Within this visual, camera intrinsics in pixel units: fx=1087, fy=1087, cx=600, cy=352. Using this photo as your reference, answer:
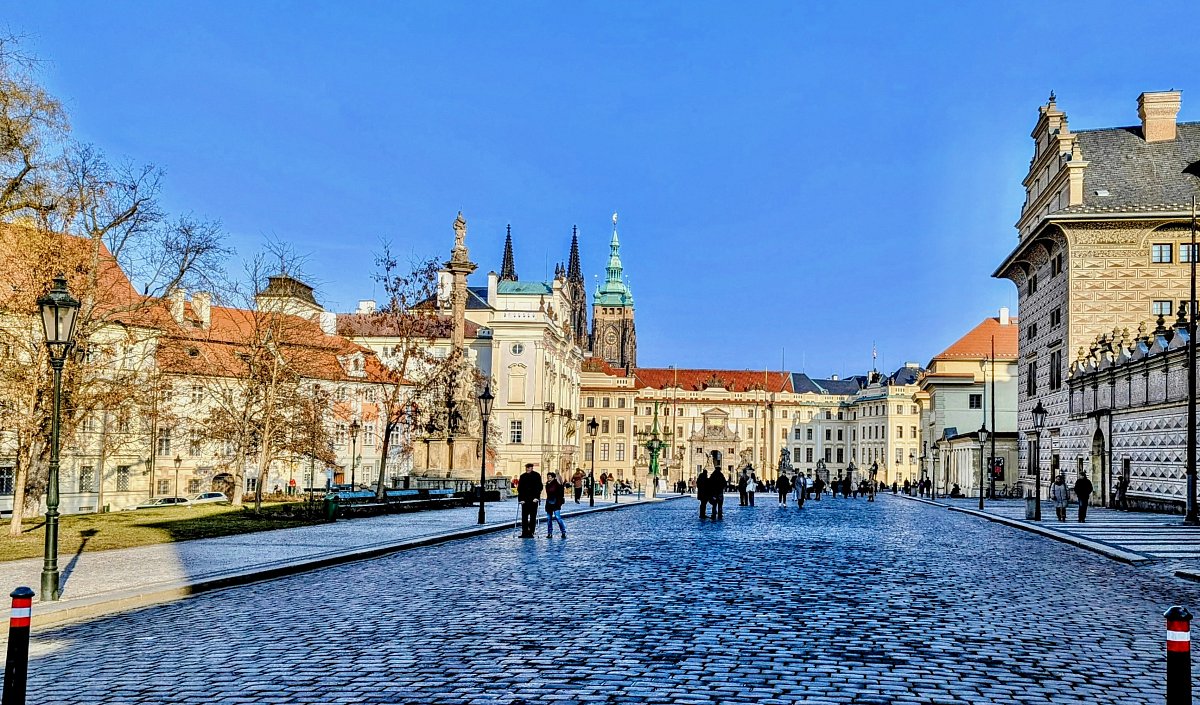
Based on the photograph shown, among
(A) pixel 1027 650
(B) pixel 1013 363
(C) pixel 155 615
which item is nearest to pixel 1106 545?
(A) pixel 1027 650

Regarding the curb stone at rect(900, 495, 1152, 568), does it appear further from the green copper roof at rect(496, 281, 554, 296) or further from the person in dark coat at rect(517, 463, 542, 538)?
the green copper roof at rect(496, 281, 554, 296)

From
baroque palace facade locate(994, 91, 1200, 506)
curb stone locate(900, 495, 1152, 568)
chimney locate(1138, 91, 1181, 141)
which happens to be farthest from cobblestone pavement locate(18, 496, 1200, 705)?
chimney locate(1138, 91, 1181, 141)

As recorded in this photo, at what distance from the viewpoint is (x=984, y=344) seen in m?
92.4

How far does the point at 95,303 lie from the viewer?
1091 inches

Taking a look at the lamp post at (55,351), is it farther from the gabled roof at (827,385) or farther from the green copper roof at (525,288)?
the gabled roof at (827,385)

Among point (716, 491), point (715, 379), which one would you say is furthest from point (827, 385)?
point (716, 491)

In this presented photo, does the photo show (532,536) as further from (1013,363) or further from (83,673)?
(1013,363)

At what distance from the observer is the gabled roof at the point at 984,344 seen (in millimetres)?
90750

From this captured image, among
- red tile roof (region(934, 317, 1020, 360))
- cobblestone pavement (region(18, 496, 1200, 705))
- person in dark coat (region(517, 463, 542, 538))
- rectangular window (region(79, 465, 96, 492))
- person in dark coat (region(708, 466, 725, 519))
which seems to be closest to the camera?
cobblestone pavement (region(18, 496, 1200, 705))

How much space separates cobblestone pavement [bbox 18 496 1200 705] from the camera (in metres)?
8.35

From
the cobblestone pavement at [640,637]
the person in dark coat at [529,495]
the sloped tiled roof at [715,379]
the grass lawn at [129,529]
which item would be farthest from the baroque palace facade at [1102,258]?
the sloped tiled roof at [715,379]

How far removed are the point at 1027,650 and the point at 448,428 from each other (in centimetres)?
4051

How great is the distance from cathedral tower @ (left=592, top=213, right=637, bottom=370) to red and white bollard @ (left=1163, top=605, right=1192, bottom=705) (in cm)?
18265

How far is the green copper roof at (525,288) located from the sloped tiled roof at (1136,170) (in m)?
50.9
